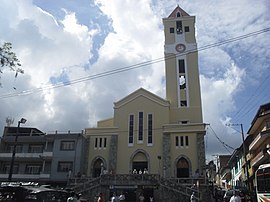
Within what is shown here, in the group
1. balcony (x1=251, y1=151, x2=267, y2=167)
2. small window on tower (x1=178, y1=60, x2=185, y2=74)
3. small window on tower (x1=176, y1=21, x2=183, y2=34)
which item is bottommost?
balcony (x1=251, y1=151, x2=267, y2=167)

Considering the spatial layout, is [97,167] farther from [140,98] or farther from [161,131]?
[140,98]

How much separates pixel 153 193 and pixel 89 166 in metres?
12.3

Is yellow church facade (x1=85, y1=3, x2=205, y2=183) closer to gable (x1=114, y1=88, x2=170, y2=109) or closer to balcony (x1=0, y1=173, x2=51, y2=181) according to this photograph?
gable (x1=114, y1=88, x2=170, y2=109)

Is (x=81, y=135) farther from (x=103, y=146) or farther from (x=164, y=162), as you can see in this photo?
(x=164, y=162)

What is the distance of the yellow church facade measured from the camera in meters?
41.6

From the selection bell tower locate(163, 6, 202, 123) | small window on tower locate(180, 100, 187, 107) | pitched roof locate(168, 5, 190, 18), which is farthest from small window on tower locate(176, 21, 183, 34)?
small window on tower locate(180, 100, 187, 107)

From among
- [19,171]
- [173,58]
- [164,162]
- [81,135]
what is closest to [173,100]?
[173,58]

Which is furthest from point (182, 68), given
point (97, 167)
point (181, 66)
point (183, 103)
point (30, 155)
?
point (30, 155)

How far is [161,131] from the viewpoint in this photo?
43.6 m

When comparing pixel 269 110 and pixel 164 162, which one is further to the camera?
pixel 164 162

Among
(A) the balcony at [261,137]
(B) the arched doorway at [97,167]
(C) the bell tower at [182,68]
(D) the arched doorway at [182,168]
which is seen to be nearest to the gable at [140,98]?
(C) the bell tower at [182,68]

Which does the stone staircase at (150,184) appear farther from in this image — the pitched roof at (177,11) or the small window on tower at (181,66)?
the pitched roof at (177,11)

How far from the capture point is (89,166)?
4347 cm

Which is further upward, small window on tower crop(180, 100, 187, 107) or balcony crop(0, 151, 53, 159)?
small window on tower crop(180, 100, 187, 107)
